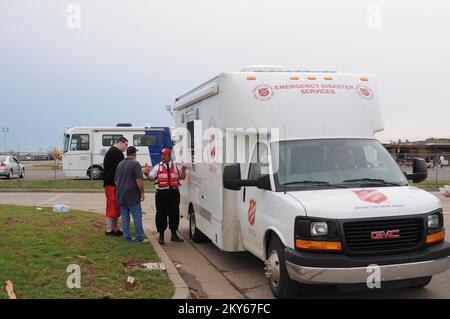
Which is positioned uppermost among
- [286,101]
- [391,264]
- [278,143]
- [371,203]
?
[286,101]

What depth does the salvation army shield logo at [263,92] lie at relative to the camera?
23.0 ft

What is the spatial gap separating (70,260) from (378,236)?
4376 mm

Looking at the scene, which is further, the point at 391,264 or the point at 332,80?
the point at 332,80

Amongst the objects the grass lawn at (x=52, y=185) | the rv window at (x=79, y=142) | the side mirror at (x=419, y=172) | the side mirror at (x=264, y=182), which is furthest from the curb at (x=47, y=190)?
the side mirror at (x=419, y=172)

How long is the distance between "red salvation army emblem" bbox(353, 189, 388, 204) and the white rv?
22080 mm

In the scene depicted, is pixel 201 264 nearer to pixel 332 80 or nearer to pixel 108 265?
pixel 108 265

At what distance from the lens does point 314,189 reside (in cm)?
603

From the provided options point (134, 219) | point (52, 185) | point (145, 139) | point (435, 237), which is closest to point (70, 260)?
point (134, 219)

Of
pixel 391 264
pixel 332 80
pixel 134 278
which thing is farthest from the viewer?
pixel 332 80

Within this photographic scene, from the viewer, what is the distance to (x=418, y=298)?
6090 mm

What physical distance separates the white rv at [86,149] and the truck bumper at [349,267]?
72.9ft
